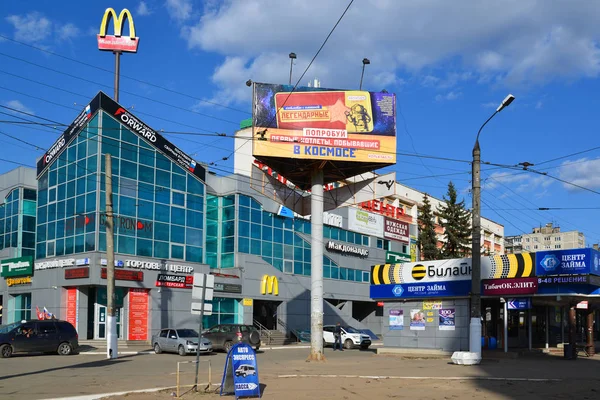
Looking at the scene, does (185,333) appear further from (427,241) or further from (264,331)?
(427,241)

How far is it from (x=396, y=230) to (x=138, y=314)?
35.6 m

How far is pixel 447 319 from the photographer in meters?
31.6

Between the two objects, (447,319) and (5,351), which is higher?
(447,319)

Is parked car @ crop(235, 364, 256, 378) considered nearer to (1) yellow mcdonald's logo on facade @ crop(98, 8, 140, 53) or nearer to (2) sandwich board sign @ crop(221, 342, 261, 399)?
(2) sandwich board sign @ crop(221, 342, 261, 399)

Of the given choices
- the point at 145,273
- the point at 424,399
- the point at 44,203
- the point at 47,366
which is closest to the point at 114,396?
the point at 424,399

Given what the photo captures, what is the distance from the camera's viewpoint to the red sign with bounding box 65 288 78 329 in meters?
40.1

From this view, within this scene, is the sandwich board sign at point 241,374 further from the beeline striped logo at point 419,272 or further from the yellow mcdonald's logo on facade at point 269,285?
the yellow mcdonald's logo on facade at point 269,285

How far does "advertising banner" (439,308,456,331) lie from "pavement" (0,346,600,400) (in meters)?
3.77

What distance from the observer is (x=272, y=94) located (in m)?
31.3

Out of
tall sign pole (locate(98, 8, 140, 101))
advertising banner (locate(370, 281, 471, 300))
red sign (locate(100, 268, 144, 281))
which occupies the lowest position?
advertising banner (locate(370, 281, 471, 300))

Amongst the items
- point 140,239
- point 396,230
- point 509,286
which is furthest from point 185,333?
point 396,230

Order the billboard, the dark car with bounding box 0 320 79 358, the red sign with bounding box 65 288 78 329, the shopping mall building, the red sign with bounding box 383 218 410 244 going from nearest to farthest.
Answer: the dark car with bounding box 0 320 79 358 < the billboard < the red sign with bounding box 65 288 78 329 < the shopping mall building < the red sign with bounding box 383 218 410 244

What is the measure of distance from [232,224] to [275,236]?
4.89m

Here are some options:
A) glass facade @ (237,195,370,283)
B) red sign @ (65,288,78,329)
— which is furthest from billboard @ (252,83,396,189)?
glass facade @ (237,195,370,283)
